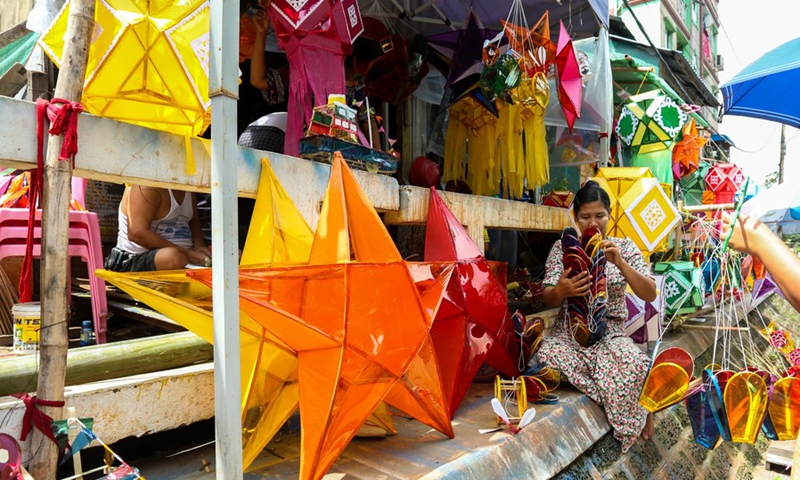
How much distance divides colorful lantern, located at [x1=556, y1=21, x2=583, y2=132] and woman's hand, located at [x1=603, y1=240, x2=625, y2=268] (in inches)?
89.7

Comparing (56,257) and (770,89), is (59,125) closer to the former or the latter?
(56,257)

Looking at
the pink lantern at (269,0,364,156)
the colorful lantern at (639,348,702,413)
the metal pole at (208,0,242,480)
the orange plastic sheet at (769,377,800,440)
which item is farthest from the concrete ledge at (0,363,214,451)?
the orange plastic sheet at (769,377,800,440)

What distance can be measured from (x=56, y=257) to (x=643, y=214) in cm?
443

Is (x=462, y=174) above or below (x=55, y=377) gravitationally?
above

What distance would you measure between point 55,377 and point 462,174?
417 cm

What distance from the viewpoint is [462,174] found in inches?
203

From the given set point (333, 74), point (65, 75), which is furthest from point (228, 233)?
point (333, 74)

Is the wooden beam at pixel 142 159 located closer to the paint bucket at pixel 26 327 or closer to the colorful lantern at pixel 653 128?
the paint bucket at pixel 26 327

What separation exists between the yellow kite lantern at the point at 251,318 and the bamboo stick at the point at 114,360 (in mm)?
347

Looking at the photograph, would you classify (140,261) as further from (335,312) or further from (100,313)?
(335,312)

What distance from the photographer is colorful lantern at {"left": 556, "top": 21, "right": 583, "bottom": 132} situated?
475 centimetres

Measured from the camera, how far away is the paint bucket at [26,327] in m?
1.88

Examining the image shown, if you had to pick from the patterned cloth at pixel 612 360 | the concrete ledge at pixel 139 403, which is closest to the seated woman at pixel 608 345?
the patterned cloth at pixel 612 360

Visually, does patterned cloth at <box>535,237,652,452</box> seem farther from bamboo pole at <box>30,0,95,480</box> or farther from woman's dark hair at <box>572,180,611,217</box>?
bamboo pole at <box>30,0,95,480</box>
